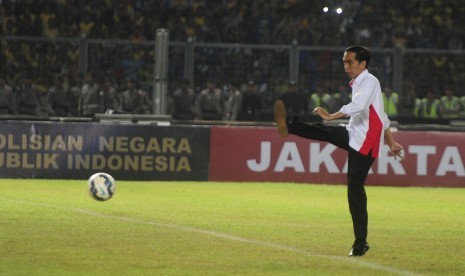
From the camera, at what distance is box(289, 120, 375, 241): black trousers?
10453mm

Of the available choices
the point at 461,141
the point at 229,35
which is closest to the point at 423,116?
the point at 461,141

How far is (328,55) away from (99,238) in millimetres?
14078

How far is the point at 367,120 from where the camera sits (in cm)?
1049

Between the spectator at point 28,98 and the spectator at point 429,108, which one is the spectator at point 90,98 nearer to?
the spectator at point 28,98

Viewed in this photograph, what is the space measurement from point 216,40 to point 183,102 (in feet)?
21.0

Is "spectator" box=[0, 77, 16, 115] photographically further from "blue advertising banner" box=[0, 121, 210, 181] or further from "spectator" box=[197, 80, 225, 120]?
"spectator" box=[197, 80, 225, 120]

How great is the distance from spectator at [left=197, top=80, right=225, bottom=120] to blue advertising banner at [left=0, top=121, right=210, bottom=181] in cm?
324

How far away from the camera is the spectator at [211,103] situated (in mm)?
25094

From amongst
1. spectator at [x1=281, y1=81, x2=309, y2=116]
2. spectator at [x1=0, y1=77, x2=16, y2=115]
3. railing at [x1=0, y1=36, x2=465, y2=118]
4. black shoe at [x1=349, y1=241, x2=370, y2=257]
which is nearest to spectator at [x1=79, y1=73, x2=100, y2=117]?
railing at [x1=0, y1=36, x2=465, y2=118]

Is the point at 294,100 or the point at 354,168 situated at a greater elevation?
the point at 294,100

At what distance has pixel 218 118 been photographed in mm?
25672

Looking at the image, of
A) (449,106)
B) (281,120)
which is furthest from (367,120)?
(449,106)

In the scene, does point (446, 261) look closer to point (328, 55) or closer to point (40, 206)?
point (40, 206)

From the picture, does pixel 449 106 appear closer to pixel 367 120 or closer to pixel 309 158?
pixel 309 158
